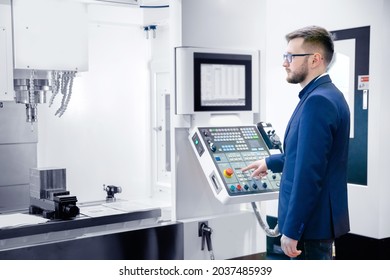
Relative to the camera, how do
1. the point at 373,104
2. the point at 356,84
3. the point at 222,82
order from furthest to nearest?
1. the point at 356,84
2. the point at 373,104
3. the point at 222,82

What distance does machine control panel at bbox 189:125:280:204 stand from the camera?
2.34 m

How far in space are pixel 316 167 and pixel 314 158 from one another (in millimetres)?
36

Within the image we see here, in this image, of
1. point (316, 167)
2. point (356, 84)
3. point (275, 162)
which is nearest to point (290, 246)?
point (316, 167)

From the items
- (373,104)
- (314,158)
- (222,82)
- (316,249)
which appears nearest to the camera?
(314,158)

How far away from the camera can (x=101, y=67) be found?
4.05 metres

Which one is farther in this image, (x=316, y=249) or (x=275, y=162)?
(x=275, y=162)

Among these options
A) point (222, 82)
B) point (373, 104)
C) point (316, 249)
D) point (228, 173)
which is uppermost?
point (222, 82)

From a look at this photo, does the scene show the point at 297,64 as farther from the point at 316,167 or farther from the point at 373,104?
the point at 373,104

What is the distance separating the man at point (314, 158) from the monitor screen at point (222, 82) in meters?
0.44

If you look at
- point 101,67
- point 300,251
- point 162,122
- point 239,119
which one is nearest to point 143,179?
point 162,122

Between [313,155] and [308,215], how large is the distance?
24cm

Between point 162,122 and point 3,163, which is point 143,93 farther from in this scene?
point 3,163

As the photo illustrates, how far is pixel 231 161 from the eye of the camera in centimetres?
242

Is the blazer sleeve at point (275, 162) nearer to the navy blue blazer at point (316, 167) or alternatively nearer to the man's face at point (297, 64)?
the navy blue blazer at point (316, 167)
